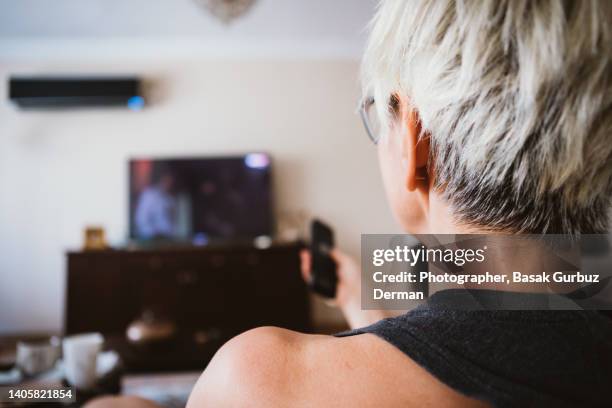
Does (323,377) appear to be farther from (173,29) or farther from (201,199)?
(173,29)

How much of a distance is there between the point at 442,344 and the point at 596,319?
0.41ft

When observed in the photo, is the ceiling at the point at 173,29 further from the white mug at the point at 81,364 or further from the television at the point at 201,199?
the white mug at the point at 81,364

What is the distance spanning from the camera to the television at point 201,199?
3156 millimetres

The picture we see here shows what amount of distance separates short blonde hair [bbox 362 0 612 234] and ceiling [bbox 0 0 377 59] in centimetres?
262

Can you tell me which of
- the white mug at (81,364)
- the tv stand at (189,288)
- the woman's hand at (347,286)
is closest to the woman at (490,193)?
the woman's hand at (347,286)

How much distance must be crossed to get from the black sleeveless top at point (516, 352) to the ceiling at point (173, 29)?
274 cm

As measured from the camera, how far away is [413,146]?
1.22 ft

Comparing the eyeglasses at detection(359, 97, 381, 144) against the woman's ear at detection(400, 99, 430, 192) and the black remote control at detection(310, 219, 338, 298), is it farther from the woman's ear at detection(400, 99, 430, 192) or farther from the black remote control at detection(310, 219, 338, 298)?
the black remote control at detection(310, 219, 338, 298)

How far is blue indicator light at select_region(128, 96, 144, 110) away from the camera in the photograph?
3176mm

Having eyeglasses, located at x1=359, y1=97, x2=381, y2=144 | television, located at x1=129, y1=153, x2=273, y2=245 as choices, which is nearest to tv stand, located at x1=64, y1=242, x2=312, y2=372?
television, located at x1=129, y1=153, x2=273, y2=245

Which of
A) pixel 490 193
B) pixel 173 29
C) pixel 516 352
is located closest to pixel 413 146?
pixel 490 193

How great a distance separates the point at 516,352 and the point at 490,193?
126mm

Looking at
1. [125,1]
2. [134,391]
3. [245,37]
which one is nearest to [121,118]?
[125,1]

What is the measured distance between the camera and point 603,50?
30 cm
